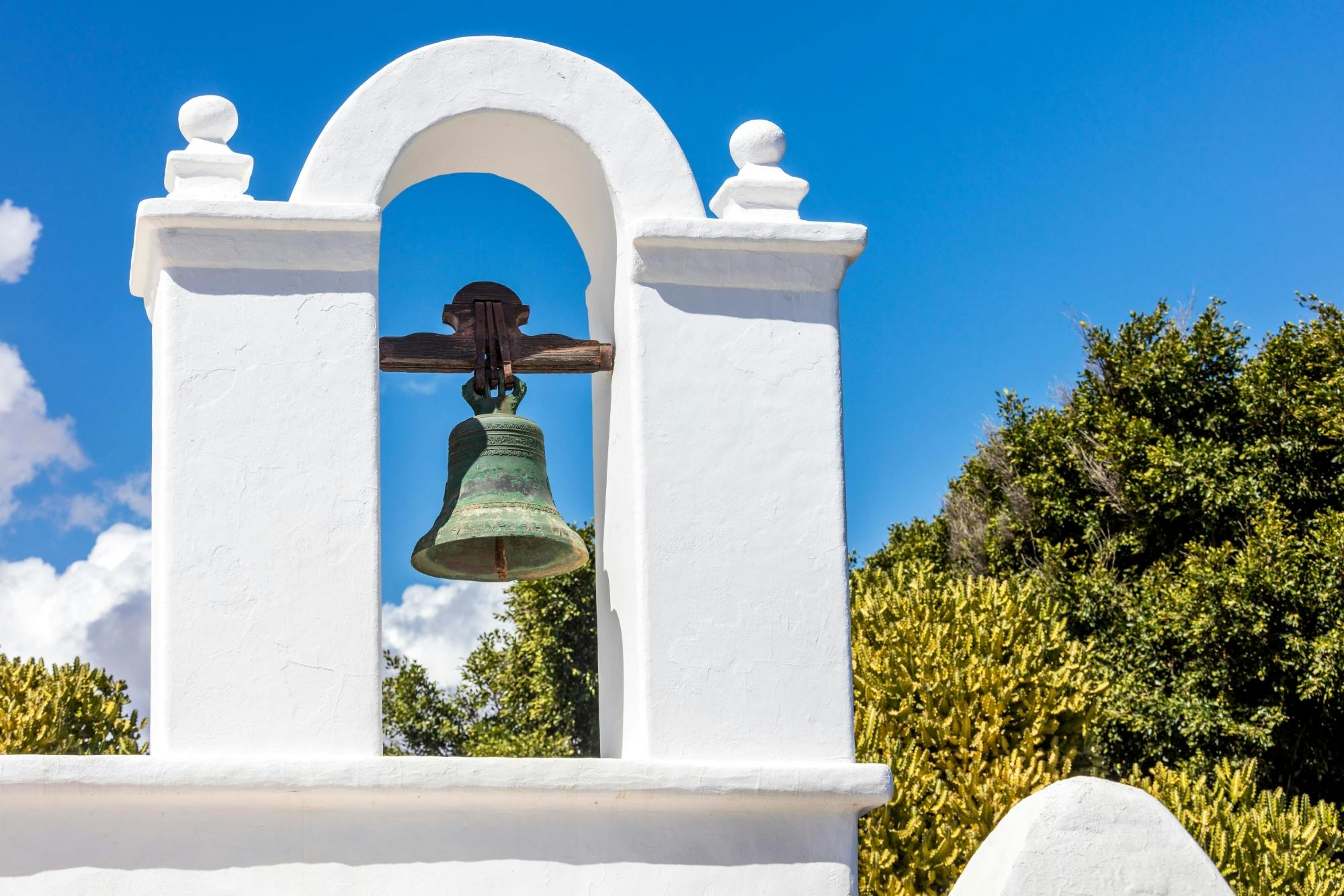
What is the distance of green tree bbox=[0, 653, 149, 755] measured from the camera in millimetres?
12445

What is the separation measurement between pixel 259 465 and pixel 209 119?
0.92 metres

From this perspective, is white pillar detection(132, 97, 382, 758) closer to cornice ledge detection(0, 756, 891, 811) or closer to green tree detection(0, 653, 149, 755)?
cornice ledge detection(0, 756, 891, 811)

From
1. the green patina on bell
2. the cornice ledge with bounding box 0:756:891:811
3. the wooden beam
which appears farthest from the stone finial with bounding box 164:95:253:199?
the cornice ledge with bounding box 0:756:891:811

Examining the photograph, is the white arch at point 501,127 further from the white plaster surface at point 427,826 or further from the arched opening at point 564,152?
the white plaster surface at point 427,826

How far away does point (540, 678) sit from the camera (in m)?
19.9

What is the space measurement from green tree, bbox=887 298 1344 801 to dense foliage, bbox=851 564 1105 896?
8.86 feet

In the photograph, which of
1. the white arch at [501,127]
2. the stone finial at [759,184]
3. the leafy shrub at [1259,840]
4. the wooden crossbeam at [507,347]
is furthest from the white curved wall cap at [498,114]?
the leafy shrub at [1259,840]

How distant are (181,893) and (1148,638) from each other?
14638mm

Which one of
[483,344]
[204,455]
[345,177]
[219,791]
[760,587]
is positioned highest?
[345,177]

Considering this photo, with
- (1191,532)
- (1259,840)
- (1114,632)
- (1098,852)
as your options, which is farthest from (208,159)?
(1191,532)

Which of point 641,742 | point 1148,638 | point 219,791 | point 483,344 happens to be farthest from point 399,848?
point 1148,638

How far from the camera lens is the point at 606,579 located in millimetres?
4367

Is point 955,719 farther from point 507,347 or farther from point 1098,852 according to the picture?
point 1098,852

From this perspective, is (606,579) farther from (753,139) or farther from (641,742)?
(753,139)
